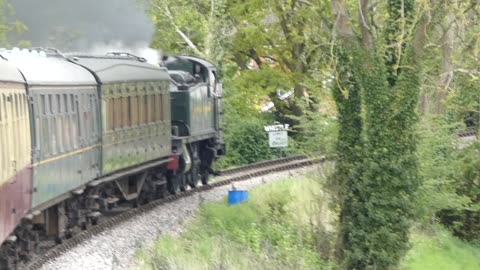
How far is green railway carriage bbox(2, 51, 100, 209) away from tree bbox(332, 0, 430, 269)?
4.77 meters

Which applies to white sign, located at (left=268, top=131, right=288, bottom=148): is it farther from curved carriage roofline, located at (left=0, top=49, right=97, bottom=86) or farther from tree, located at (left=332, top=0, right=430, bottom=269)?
curved carriage roofline, located at (left=0, top=49, right=97, bottom=86)

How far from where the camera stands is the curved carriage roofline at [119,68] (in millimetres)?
17016

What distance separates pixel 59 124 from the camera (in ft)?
45.6

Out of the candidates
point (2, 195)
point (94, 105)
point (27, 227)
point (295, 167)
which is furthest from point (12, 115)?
point (295, 167)

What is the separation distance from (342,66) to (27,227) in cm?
718

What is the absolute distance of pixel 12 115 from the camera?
1054cm

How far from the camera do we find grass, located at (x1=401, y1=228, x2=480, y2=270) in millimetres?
20656

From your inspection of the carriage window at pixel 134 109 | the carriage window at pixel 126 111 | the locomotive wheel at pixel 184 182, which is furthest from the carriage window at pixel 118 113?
the locomotive wheel at pixel 184 182

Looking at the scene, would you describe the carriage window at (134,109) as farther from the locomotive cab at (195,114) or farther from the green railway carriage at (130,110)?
the locomotive cab at (195,114)

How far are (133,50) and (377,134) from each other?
8230mm

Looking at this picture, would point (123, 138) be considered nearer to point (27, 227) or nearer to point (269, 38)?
point (27, 227)

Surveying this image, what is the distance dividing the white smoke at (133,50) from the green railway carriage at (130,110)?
4.62 feet

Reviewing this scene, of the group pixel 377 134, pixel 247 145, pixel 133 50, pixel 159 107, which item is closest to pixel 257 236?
pixel 377 134

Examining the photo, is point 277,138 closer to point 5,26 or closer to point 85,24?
point 85,24
